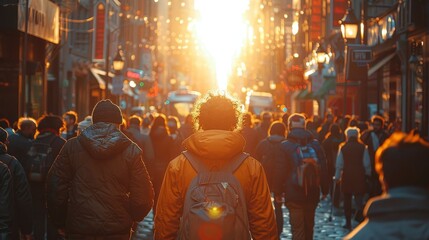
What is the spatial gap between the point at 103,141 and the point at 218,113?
151cm

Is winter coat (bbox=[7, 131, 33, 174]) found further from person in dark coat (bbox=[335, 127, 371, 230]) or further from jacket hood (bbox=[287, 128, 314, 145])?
person in dark coat (bbox=[335, 127, 371, 230])

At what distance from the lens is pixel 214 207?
5.74 metres

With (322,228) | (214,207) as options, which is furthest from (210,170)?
(322,228)

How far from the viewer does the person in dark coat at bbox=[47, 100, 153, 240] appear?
745 centimetres

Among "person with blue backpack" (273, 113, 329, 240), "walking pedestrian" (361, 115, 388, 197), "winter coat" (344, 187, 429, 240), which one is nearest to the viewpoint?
"winter coat" (344, 187, 429, 240)

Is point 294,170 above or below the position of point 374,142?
below

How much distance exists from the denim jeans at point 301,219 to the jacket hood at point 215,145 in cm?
538

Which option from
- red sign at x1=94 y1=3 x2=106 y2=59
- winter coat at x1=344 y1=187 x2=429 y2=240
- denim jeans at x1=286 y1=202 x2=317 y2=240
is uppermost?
red sign at x1=94 y1=3 x2=106 y2=59

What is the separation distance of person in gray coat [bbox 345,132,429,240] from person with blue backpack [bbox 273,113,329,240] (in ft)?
25.1

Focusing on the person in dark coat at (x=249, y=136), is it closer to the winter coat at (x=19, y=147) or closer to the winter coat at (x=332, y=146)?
the winter coat at (x=332, y=146)

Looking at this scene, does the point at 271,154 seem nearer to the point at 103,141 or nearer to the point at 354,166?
the point at 354,166

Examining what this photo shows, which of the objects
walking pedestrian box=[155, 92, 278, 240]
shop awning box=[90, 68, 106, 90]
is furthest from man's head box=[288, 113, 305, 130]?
shop awning box=[90, 68, 106, 90]

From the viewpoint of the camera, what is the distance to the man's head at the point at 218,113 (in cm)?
633

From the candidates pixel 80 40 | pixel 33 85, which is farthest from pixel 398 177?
pixel 80 40
